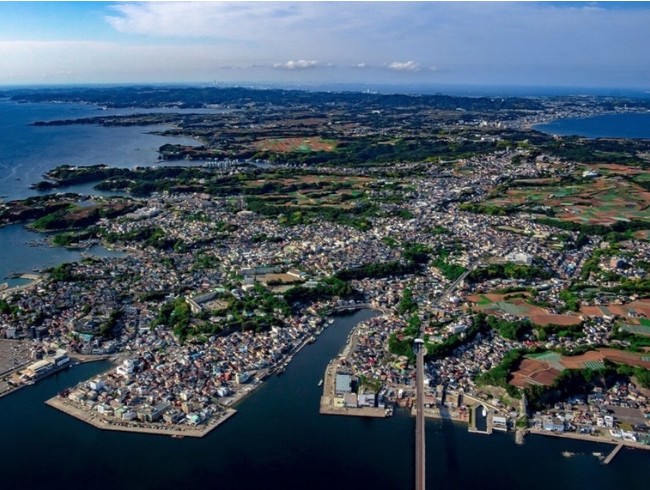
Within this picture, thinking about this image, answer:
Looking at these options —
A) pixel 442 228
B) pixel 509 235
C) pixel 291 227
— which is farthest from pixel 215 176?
pixel 509 235

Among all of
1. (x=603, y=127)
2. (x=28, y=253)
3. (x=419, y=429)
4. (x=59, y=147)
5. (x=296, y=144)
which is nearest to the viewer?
(x=419, y=429)

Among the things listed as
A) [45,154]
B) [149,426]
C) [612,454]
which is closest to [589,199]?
[612,454]

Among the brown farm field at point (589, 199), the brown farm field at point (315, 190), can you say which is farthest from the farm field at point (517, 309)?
the brown farm field at point (315, 190)

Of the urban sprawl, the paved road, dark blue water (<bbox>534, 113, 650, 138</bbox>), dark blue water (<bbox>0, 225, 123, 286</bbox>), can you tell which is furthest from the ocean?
dark blue water (<bbox>534, 113, 650, 138</bbox>)

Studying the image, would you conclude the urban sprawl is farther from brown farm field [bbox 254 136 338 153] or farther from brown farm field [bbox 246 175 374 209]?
brown farm field [bbox 254 136 338 153]

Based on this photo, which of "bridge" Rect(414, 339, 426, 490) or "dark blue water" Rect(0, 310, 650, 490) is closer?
"bridge" Rect(414, 339, 426, 490)

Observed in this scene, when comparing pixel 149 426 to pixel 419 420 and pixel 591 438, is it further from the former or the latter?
pixel 591 438

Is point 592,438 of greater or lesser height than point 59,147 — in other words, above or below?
below
